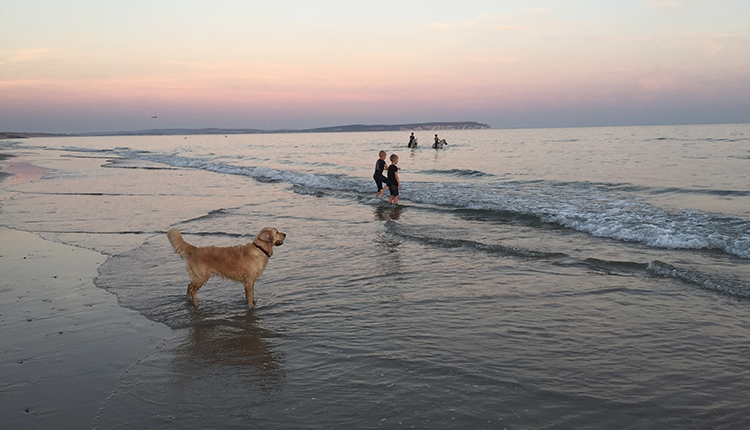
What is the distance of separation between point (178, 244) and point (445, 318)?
338 centimetres

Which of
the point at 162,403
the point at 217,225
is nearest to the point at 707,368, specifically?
the point at 162,403

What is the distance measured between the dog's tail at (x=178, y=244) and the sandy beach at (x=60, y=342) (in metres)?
0.88

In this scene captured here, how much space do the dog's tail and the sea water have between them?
0.68 metres

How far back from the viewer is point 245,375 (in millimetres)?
4270

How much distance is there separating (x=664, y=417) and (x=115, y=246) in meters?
9.43

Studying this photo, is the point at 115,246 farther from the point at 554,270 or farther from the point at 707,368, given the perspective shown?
the point at 707,368

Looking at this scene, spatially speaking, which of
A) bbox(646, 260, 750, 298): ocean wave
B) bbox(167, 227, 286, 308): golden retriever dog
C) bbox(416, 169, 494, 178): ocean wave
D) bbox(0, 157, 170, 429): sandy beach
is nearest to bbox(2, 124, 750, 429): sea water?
bbox(646, 260, 750, 298): ocean wave

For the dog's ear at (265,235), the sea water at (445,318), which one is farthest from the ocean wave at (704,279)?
the dog's ear at (265,235)

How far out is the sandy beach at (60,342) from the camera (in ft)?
12.2

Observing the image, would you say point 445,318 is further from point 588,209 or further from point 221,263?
point 588,209

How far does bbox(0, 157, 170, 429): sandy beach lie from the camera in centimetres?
373

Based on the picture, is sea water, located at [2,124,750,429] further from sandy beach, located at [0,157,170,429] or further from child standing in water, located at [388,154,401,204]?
child standing in water, located at [388,154,401,204]

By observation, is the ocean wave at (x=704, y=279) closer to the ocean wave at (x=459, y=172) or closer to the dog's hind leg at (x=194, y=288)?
the dog's hind leg at (x=194, y=288)

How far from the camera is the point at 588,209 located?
13523mm
